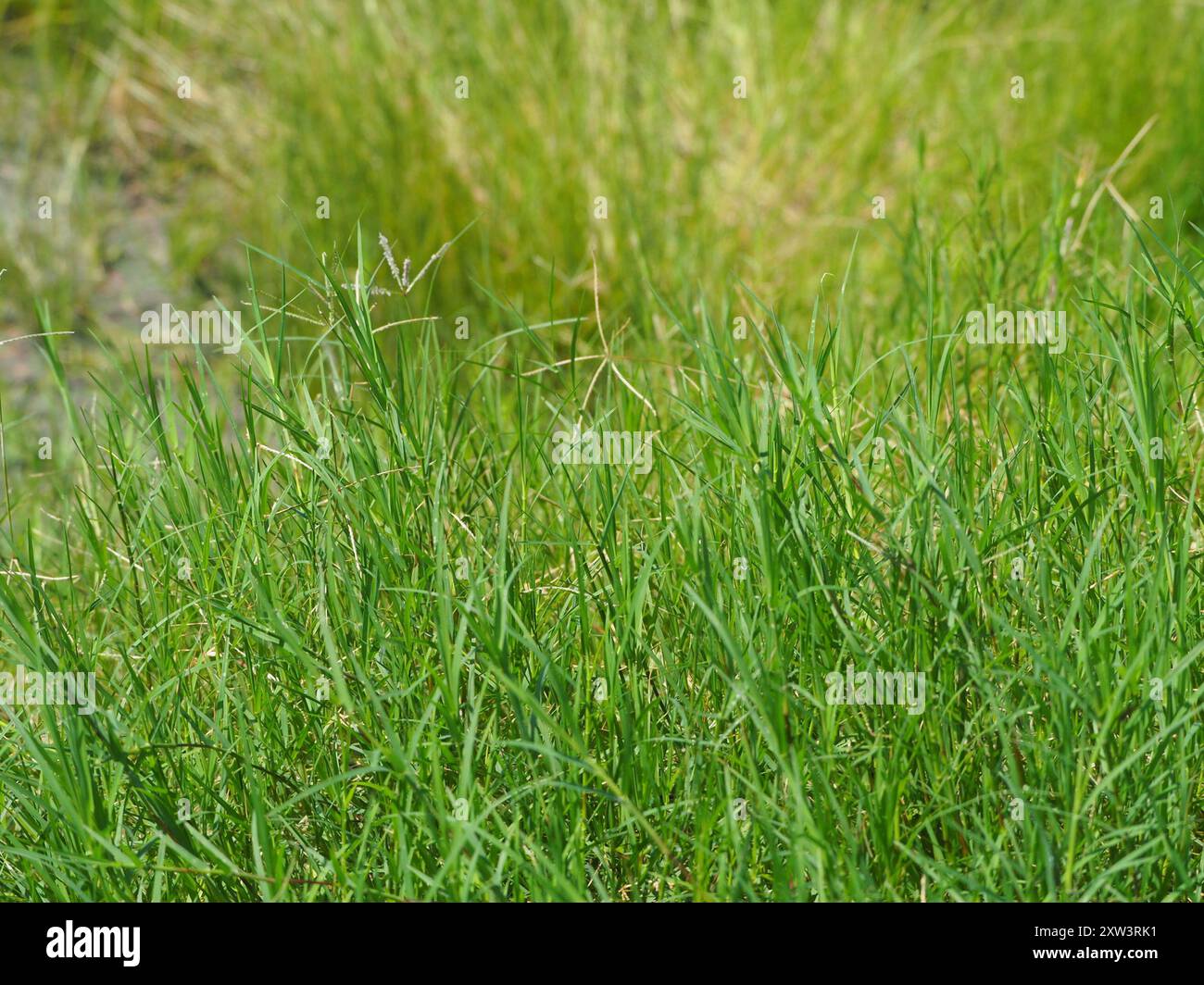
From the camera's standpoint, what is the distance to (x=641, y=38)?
5355 mm

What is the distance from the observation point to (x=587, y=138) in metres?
4.80

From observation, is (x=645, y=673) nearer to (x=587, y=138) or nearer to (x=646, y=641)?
(x=646, y=641)

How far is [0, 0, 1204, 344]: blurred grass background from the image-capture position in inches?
185

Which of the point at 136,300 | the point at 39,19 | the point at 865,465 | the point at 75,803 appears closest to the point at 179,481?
the point at 75,803

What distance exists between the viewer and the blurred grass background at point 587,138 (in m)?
4.69
